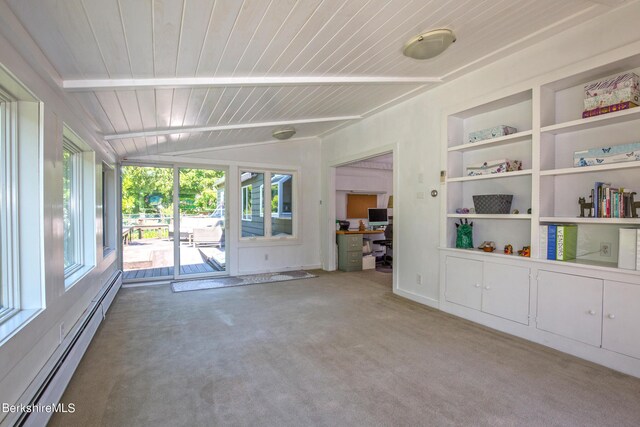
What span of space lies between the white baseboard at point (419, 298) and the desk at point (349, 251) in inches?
74.2

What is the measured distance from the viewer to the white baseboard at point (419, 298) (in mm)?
3999

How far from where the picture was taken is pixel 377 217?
7.82 metres

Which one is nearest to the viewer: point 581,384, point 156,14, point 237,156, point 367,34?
point 156,14

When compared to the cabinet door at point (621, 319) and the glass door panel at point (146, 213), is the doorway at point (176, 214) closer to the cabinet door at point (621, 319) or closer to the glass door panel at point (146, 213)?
the glass door panel at point (146, 213)

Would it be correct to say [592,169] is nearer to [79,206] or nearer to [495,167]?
[495,167]

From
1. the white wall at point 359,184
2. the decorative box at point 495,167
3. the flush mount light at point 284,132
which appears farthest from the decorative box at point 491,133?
the white wall at point 359,184

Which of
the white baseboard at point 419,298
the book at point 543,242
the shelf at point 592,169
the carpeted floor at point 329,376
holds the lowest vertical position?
the carpeted floor at point 329,376

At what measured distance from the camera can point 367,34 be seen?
2389 mm

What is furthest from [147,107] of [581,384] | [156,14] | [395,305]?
[581,384]

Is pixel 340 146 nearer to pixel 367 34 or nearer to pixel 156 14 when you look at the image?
pixel 367 34

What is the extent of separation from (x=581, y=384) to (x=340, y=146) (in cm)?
476

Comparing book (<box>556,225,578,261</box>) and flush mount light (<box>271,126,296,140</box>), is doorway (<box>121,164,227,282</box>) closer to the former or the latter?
flush mount light (<box>271,126,296,140</box>)

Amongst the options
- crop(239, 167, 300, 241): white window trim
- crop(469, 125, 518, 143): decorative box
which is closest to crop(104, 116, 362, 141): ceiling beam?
crop(239, 167, 300, 241): white window trim

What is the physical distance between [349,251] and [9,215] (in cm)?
Answer: 529
